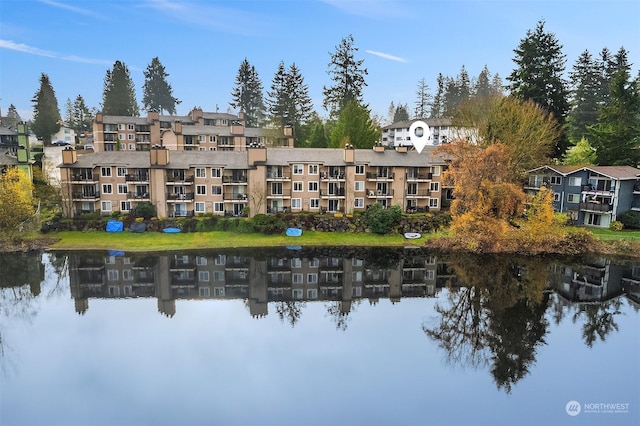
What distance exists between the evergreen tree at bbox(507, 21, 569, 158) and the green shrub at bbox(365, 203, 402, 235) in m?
25.0

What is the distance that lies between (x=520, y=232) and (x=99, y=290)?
132ft

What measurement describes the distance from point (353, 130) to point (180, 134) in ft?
92.7

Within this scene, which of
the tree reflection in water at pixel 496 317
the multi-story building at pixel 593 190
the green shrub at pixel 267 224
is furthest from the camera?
the multi-story building at pixel 593 190

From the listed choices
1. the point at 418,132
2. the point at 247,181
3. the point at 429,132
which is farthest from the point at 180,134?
the point at 429,132

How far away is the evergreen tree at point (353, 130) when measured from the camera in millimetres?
68938

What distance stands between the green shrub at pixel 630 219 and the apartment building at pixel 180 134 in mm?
46364

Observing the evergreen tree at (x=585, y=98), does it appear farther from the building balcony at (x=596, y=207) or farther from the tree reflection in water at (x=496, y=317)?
the tree reflection in water at (x=496, y=317)

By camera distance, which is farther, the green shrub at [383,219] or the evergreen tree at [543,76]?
the evergreen tree at [543,76]

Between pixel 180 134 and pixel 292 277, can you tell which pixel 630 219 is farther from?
pixel 180 134

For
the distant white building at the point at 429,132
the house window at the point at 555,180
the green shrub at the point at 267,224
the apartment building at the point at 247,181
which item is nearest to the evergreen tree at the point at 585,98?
the distant white building at the point at 429,132

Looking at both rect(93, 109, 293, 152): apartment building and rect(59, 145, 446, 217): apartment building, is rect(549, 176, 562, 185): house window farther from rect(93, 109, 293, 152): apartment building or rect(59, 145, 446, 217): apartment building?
rect(93, 109, 293, 152): apartment building

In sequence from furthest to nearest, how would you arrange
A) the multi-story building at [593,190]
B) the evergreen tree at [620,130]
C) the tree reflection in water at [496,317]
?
1. the evergreen tree at [620,130]
2. the multi-story building at [593,190]
3. the tree reflection in water at [496,317]

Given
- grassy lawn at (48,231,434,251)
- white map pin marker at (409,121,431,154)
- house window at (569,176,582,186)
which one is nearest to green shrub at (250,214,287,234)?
grassy lawn at (48,231,434,251)

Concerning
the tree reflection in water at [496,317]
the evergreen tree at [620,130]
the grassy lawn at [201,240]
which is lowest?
the tree reflection in water at [496,317]
